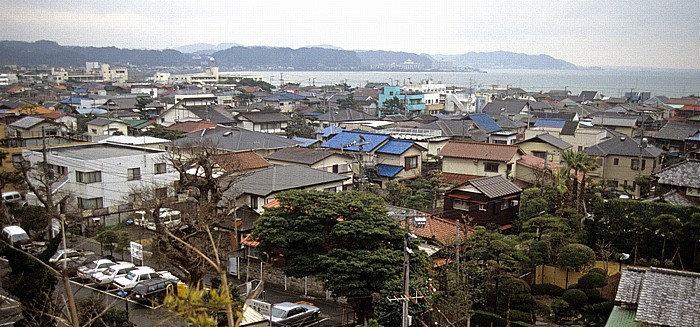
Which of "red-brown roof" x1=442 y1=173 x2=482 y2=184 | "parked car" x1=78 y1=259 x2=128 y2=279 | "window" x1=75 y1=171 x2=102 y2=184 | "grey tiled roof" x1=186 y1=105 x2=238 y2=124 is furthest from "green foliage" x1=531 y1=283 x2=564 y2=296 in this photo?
"grey tiled roof" x1=186 y1=105 x2=238 y2=124

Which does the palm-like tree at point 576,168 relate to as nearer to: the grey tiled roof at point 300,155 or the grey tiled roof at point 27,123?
the grey tiled roof at point 300,155

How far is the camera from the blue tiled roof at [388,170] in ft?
82.9

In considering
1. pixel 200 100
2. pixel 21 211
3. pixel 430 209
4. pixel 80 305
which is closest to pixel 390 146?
pixel 430 209

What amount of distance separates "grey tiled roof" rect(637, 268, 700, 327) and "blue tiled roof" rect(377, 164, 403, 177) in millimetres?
16415

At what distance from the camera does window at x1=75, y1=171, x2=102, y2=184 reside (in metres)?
20.4

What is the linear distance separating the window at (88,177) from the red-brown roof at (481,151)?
14.6 m

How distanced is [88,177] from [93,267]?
653 centimetres

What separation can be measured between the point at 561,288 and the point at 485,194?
4.94 m

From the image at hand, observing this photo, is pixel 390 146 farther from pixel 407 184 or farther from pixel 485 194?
pixel 485 194

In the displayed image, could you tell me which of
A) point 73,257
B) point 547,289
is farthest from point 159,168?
point 547,289

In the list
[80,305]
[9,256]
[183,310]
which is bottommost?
[80,305]

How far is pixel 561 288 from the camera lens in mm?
13594

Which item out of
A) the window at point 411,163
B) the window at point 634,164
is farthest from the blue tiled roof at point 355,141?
the window at point 634,164

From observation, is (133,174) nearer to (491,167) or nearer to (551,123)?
(491,167)
